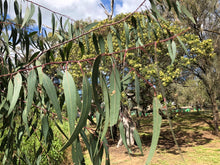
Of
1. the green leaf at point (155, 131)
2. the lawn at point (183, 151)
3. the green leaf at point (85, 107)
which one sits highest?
the green leaf at point (85, 107)

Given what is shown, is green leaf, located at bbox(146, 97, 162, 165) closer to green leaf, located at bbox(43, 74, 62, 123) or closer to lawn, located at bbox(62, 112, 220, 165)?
green leaf, located at bbox(43, 74, 62, 123)

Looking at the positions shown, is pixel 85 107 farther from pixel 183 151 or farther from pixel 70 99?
pixel 183 151

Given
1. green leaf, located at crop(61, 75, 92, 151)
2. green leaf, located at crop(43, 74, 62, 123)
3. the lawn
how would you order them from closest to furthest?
green leaf, located at crop(61, 75, 92, 151) < green leaf, located at crop(43, 74, 62, 123) < the lawn

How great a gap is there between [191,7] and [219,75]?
2344mm

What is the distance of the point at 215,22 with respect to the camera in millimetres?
5844

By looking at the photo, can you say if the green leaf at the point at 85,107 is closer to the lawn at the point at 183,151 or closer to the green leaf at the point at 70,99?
the green leaf at the point at 70,99

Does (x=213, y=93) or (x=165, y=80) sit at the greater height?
(x=165, y=80)

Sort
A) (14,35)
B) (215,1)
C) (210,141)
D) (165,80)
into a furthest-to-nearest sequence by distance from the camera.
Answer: (215,1) < (210,141) < (165,80) < (14,35)

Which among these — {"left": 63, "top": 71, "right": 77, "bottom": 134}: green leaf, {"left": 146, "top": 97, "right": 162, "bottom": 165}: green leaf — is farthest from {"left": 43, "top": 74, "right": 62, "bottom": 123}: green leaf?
{"left": 146, "top": 97, "right": 162, "bottom": 165}: green leaf

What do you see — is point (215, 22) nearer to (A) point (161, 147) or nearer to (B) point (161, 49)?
(B) point (161, 49)

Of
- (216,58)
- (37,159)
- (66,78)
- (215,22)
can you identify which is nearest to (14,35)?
(37,159)

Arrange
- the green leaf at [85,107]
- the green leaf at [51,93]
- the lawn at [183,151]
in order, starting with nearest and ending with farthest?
1. the green leaf at [85,107]
2. the green leaf at [51,93]
3. the lawn at [183,151]

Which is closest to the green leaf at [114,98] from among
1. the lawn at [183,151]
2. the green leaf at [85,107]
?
the green leaf at [85,107]

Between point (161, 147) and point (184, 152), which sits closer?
point (184, 152)
